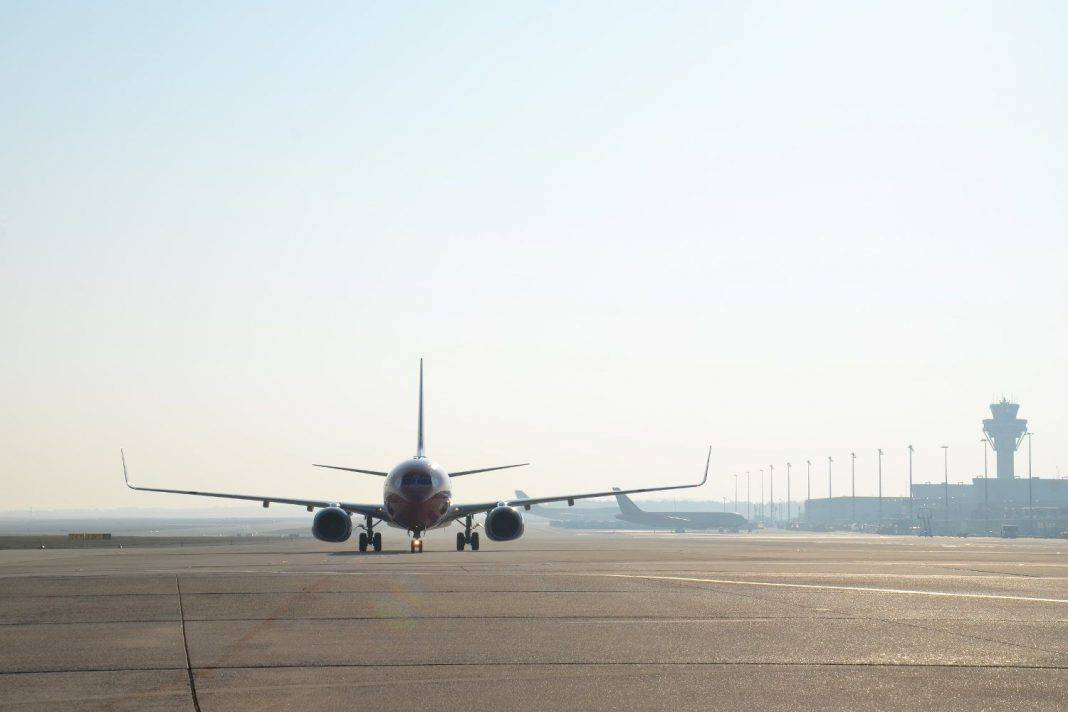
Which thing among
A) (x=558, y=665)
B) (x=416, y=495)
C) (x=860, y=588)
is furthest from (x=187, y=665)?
(x=416, y=495)

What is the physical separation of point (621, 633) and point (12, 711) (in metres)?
7.05

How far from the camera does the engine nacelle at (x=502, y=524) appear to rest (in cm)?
4909

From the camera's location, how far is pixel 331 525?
46.9m

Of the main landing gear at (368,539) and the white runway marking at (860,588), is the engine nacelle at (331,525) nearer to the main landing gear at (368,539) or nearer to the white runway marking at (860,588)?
the main landing gear at (368,539)

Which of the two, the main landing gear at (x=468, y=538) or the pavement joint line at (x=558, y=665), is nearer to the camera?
the pavement joint line at (x=558, y=665)

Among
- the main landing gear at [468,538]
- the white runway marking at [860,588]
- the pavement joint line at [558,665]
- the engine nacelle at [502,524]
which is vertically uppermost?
the pavement joint line at [558,665]

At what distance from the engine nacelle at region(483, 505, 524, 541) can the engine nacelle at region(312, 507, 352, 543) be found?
5.84 m

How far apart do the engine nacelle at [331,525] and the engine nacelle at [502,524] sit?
5838 millimetres

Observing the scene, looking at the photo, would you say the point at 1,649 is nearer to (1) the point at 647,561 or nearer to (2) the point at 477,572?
(2) the point at 477,572

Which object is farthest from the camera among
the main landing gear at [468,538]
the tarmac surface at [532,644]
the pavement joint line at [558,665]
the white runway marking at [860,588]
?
the main landing gear at [468,538]

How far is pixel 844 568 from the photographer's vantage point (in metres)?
29.1

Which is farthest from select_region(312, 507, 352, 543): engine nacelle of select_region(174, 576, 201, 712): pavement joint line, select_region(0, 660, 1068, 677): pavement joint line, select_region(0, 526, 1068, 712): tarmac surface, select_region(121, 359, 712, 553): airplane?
select_region(0, 660, 1068, 677): pavement joint line

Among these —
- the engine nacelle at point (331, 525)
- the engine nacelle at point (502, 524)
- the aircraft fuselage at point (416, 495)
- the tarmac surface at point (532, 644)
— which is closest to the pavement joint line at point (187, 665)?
the tarmac surface at point (532, 644)

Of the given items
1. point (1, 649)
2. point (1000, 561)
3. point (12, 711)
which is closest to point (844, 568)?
point (1000, 561)
